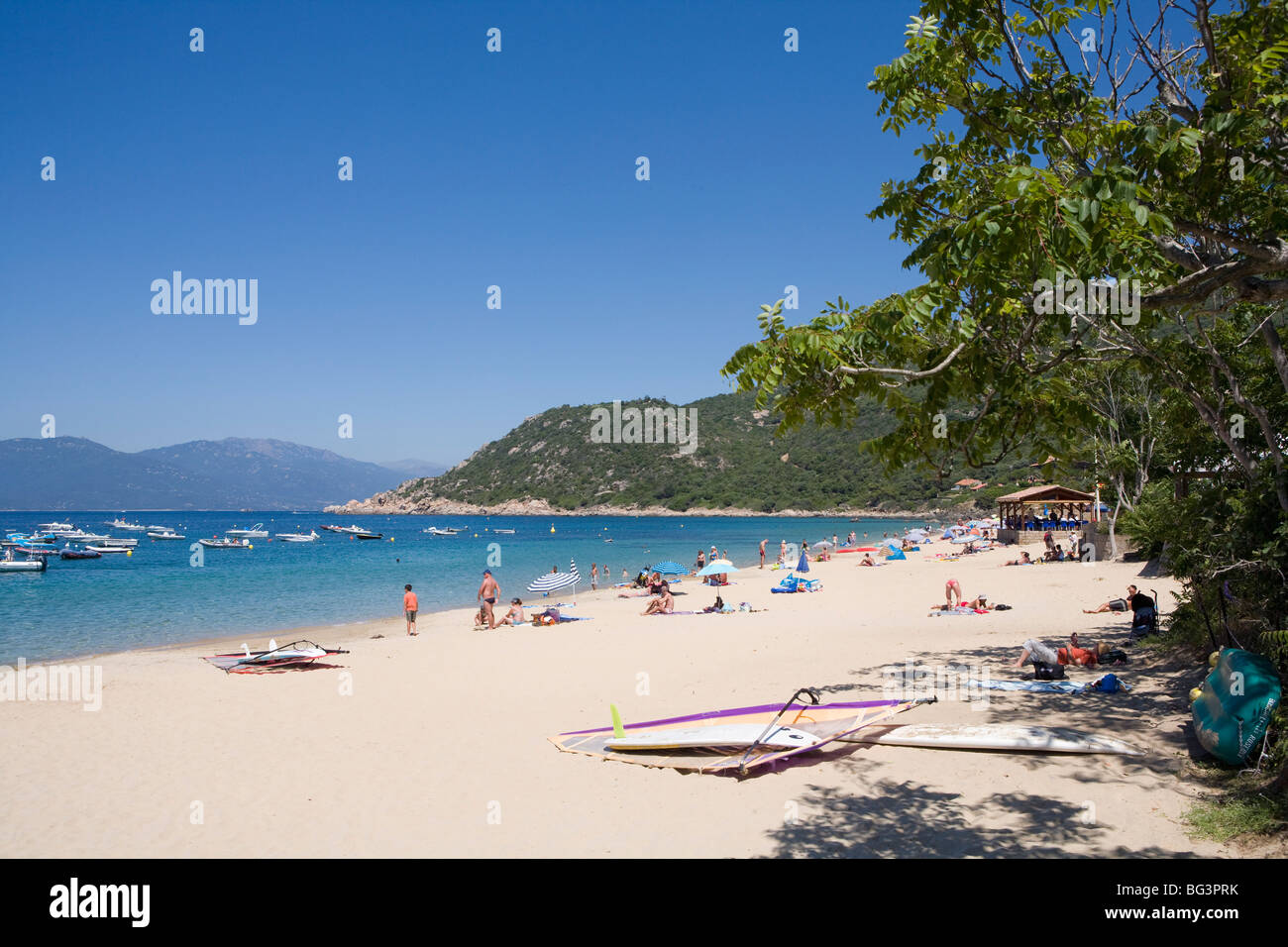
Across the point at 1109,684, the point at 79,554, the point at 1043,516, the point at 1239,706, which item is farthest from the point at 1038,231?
the point at 79,554

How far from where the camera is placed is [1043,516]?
46844mm

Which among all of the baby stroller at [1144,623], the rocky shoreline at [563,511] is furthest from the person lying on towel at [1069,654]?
the rocky shoreline at [563,511]

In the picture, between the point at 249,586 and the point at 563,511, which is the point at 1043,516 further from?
the point at 563,511

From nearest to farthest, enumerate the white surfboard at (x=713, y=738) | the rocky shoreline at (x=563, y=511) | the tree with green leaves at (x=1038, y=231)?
the tree with green leaves at (x=1038, y=231), the white surfboard at (x=713, y=738), the rocky shoreline at (x=563, y=511)

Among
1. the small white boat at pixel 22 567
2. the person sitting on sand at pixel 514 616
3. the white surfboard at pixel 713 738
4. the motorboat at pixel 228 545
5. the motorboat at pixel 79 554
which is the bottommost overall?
the motorboat at pixel 228 545

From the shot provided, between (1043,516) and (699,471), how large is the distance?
84.0 m

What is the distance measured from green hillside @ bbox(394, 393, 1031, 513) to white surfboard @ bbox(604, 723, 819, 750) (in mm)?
97629

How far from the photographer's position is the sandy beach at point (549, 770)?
5.54 m

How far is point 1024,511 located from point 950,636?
36309 mm

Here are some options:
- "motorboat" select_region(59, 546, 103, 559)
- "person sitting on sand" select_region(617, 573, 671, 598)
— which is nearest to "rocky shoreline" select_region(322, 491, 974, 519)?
"person sitting on sand" select_region(617, 573, 671, 598)

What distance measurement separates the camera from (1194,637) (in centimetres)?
959

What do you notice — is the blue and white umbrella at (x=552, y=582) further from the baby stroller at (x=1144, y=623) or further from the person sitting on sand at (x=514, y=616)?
the baby stroller at (x=1144, y=623)

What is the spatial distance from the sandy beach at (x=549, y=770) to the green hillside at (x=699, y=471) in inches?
3707

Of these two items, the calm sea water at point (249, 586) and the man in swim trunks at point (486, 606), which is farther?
the calm sea water at point (249, 586)
